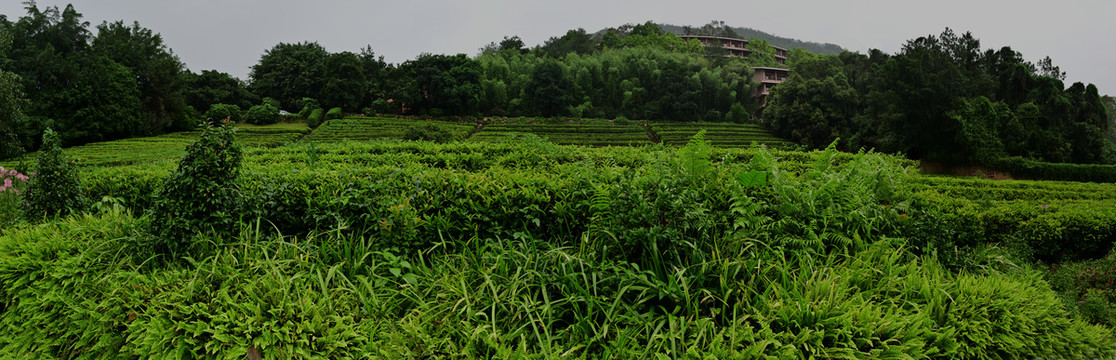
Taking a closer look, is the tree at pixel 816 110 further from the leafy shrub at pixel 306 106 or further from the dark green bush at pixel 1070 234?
the leafy shrub at pixel 306 106

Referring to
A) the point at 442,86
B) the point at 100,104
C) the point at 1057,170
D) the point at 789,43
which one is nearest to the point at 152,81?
the point at 100,104

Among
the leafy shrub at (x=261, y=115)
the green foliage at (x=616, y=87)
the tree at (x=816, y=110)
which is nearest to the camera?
the tree at (x=816, y=110)

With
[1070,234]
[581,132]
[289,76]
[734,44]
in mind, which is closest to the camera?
[1070,234]

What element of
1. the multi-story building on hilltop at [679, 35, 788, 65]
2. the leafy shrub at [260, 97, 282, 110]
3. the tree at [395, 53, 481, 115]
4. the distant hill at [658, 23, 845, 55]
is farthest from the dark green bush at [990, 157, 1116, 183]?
the distant hill at [658, 23, 845, 55]

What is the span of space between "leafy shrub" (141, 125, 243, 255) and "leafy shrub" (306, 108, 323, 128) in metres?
34.3

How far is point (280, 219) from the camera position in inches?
144

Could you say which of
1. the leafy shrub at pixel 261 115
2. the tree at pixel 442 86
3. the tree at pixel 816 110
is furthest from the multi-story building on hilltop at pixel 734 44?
the leafy shrub at pixel 261 115

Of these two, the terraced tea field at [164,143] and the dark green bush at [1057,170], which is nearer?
the terraced tea field at [164,143]

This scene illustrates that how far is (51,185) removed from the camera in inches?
168

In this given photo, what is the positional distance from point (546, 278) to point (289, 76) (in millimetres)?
45446

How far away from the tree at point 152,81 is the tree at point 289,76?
775cm

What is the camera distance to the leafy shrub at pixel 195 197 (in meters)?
3.15

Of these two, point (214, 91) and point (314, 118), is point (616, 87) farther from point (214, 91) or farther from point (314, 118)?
point (214, 91)

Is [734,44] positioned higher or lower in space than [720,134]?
higher
